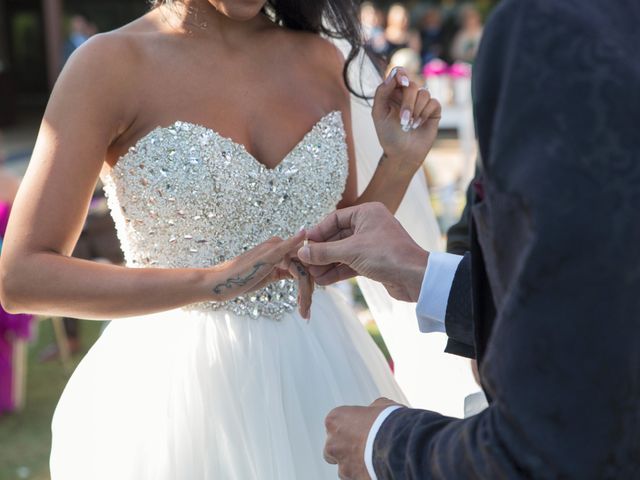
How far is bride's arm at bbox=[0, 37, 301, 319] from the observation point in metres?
1.78

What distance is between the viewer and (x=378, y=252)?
146cm

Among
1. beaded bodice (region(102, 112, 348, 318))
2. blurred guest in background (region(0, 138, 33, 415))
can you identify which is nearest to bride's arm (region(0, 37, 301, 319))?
beaded bodice (region(102, 112, 348, 318))

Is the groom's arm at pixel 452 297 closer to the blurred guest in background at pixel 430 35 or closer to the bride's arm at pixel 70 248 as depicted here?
the bride's arm at pixel 70 248

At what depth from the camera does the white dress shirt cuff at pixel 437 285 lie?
1.45 metres

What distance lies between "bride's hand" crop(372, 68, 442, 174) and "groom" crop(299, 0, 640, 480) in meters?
1.11

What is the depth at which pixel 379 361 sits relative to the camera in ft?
7.18

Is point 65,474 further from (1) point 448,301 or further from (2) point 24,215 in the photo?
(1) point 448,301

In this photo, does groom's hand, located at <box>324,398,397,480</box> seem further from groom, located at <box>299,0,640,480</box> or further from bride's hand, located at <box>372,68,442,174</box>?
bride's hand, located at <box>372,68,442,174</box>

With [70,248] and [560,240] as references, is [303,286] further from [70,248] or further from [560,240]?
[560,240]

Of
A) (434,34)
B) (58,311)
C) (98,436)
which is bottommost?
(98,436)

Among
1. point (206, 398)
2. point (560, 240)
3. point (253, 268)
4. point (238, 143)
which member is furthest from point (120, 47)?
point (560, 240)

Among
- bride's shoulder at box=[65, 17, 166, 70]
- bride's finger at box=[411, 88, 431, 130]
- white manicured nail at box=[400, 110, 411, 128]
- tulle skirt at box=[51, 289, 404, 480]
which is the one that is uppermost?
bride's shoulder at box=[65, 17, 166, 70]

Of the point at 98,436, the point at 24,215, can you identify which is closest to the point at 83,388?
the point at 98,436

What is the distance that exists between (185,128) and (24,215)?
39cm
